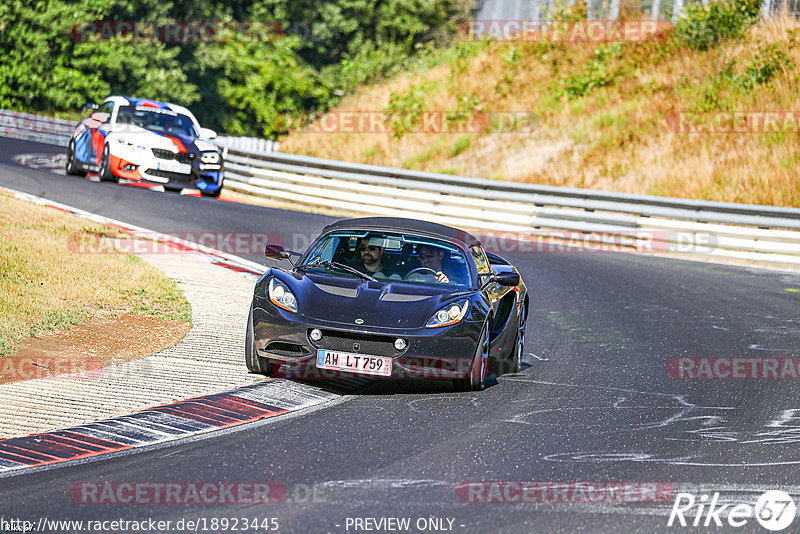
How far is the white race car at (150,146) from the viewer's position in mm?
20500

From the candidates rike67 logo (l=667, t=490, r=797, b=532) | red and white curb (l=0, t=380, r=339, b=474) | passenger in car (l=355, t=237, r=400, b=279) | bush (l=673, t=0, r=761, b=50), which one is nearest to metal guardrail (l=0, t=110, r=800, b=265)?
bush (l=673, t=0, r=761, b=50)

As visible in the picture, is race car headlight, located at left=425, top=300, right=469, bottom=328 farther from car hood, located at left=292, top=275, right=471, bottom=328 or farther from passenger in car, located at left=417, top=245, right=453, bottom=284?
passenger in car, located at left=417, top=245, right=453, bottom=284

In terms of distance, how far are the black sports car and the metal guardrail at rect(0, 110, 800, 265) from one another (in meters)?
10.9

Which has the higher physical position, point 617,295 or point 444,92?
point 444,92

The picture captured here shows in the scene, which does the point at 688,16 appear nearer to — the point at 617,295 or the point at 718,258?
the point at 718,258

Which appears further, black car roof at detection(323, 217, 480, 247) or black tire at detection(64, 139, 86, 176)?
black tire at detection(64, 139, 86, 176)

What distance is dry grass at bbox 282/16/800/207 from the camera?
24.2 metres

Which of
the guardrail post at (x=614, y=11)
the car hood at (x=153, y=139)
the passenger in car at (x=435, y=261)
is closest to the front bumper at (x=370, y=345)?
the passenger in car at (x=435, y=261)

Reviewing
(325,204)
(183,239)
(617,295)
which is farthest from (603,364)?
(325,204)

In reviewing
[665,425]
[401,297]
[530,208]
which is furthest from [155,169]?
[665,425]

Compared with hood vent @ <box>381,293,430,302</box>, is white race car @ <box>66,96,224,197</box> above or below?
above

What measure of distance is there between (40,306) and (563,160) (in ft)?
59.2

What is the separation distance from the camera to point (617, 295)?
14.6 metres

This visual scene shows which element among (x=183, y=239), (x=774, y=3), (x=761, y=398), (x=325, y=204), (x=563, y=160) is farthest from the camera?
(x=774, y=3)
